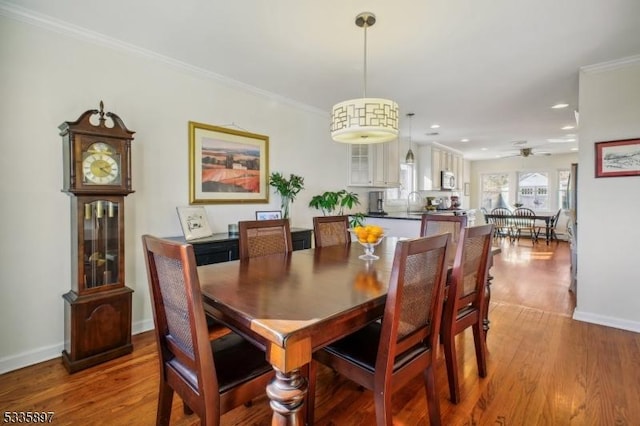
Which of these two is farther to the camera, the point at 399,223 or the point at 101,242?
the point at 399,223

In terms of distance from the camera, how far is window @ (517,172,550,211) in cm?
881

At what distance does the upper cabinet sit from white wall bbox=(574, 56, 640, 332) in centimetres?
264

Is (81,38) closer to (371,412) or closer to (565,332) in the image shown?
(371,412)

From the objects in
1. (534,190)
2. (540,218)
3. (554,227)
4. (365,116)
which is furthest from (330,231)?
(534,190)

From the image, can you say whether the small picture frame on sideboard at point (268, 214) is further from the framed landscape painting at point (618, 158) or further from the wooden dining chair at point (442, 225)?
the framed landscape painting at point (618, 158)

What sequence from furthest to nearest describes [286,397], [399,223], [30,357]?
1. [399,223]
2. [30,357]
3. [286,397]

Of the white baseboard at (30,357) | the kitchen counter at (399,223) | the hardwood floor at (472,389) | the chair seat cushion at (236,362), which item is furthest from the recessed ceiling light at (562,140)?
the white baseboard at (30,357)

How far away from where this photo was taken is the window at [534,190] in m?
8.81

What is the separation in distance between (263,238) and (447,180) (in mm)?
6181

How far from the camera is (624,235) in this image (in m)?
2.88

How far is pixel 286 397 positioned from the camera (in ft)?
3.66

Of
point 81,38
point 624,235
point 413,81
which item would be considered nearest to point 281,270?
point 81,38

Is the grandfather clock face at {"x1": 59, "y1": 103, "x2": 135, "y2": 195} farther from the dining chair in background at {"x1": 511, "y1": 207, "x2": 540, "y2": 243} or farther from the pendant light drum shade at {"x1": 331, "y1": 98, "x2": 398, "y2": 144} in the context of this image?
the dining chair in background at {"x1": 511, "y1": 207, "x2": 540, "y2": 243}

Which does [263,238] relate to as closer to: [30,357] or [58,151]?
[58,151]
